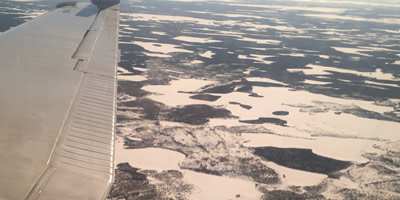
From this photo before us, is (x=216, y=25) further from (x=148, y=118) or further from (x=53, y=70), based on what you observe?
(x=53, y=70)

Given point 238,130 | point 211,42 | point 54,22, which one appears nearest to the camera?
point 54,22

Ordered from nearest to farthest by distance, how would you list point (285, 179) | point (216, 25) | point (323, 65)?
point (285, 179), point (323, 65), point (216, 25)

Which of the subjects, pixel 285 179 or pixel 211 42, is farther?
pixel 211 42

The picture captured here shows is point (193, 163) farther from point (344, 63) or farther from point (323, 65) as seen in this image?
point (344, 63)

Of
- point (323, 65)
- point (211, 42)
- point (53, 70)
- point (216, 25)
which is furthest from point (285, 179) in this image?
point (216, 25)

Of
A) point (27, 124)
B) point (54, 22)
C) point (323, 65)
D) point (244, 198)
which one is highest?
point (54, 22)

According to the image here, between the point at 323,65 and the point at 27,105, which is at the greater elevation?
the point at 27,105
